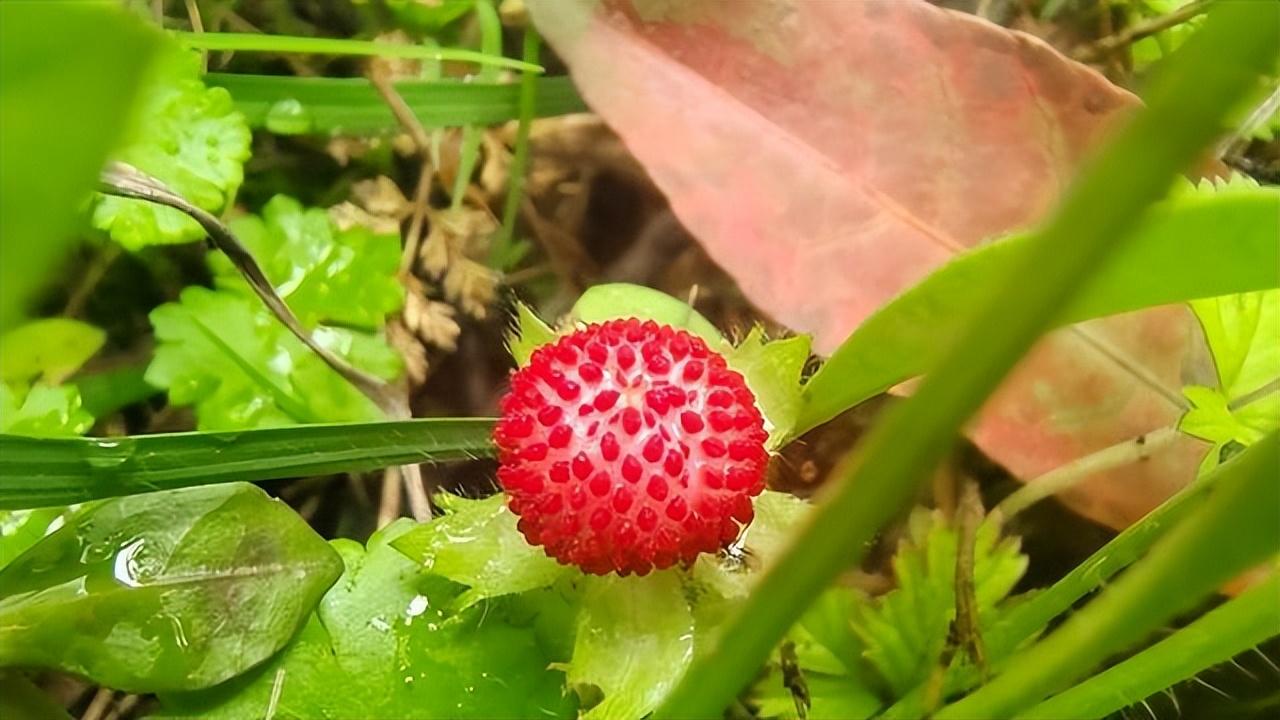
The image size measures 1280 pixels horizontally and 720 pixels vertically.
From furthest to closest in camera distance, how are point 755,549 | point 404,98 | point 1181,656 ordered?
point 404,98
point 755,549
point 1181,656

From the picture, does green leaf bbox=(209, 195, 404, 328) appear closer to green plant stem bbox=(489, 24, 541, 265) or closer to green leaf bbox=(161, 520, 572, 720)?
green plant stem bbox=(489, 24, 541, 265)

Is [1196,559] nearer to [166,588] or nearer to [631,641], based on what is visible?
[631,641]

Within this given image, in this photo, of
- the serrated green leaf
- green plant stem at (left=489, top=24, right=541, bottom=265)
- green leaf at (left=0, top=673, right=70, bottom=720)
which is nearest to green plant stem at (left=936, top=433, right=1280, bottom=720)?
the serrated green leaf

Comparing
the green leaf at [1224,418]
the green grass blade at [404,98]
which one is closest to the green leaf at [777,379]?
the green leaf at [1224,418]

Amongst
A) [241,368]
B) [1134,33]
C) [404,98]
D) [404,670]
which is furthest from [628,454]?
[1134,33]

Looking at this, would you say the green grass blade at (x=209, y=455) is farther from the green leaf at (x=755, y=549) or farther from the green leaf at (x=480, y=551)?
the green leaf at (x=755, y=549)

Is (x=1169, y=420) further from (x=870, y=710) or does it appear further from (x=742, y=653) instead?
(x=742, y=653)
